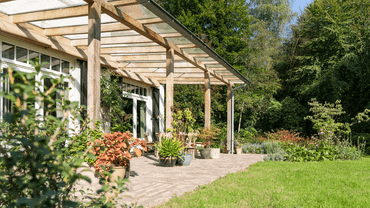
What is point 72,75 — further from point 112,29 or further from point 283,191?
point 283,191

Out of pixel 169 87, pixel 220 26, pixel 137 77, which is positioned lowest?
pixel 169 87

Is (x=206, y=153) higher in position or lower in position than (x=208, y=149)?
lower

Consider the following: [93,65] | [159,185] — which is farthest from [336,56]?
[93,65]

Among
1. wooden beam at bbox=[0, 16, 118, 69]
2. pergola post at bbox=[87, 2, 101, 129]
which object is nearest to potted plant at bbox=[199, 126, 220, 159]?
wooden beam at bbox=[0, 16, 118, 69]

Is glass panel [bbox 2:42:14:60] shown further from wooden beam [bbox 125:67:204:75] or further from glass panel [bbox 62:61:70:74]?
wooden beam [bbox 125:67:204:75]

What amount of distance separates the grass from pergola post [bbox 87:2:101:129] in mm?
1778

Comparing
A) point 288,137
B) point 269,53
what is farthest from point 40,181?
point 269,53

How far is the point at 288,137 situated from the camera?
12.0m

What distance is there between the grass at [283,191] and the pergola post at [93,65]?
1.78 m

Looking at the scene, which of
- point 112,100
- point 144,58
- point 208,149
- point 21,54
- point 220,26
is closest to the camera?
point 21,54

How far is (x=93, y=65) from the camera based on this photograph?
13.5 ft

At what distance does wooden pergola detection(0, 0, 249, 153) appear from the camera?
Result: 13.8ft

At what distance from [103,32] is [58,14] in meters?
1.21

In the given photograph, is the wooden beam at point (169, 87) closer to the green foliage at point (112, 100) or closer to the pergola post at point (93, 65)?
the green foliage at point (112, 100)
